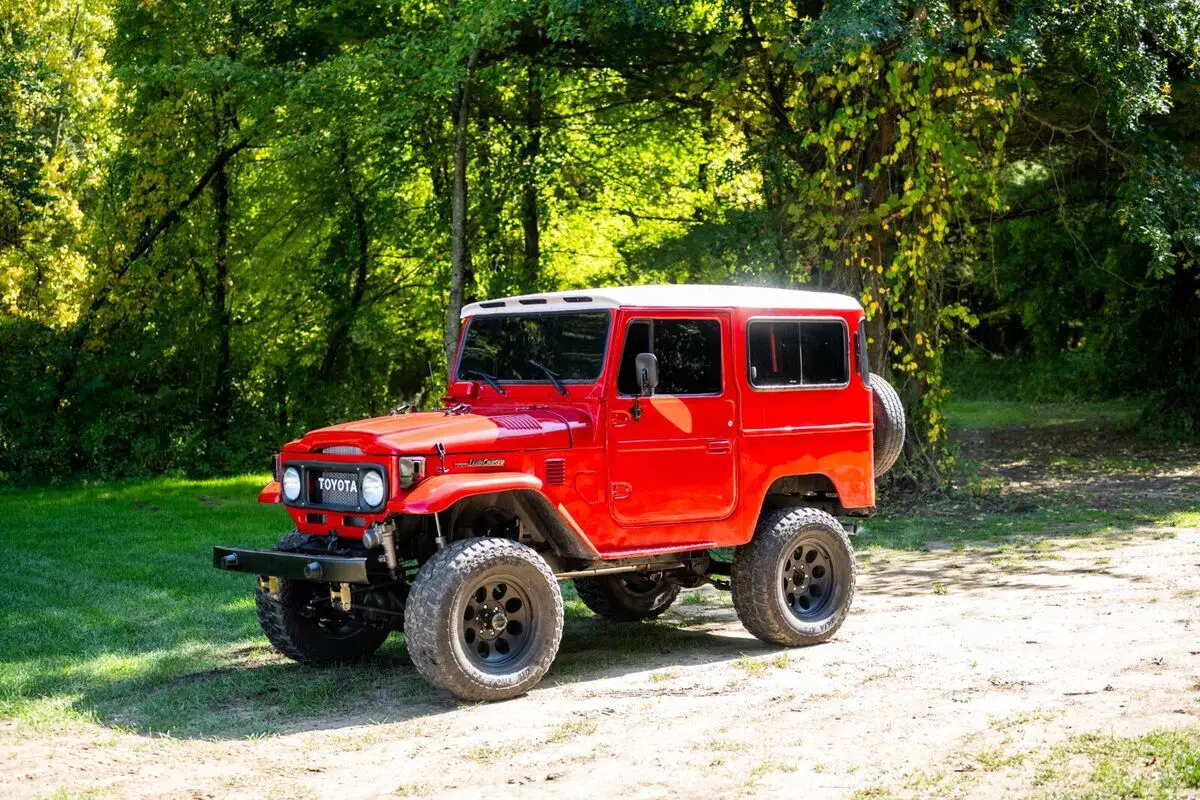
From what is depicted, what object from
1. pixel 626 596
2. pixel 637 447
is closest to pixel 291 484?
pixel 637 447

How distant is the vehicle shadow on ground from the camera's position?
6.95 meters

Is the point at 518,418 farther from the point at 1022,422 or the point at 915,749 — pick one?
the point at 1022,422

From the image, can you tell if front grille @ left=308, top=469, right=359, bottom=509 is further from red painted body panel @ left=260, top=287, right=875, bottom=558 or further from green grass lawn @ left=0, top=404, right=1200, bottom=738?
green grass lawn @ left=0, top=404, right=1200, bottom=738

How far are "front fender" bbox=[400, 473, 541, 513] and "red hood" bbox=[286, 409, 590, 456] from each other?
0.16 m

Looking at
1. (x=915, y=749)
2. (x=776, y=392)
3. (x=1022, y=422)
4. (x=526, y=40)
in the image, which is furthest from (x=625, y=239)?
(x=915, y=749)

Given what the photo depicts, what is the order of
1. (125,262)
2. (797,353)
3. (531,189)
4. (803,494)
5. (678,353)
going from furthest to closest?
(125,262) < (531,189) < (803,494) < (797,353) < (678,353)

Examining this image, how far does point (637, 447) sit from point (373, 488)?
1.55 metres

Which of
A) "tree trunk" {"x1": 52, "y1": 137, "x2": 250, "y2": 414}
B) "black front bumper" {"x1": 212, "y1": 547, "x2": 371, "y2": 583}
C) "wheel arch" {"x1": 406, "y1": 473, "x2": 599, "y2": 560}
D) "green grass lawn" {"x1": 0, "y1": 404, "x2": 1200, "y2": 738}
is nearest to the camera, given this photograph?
"black front bumper" {"x1": 212, "y1": 547, "x2": 371, "y2": 583}

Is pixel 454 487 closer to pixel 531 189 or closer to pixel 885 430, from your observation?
pixel 885 430

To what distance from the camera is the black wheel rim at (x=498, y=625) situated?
23.6ft

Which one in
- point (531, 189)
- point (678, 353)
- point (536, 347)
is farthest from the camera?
point (531, 189)

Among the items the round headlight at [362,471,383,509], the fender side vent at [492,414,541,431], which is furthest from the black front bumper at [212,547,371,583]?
the fender side vent at [492,414,541,431]

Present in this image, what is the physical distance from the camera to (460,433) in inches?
289

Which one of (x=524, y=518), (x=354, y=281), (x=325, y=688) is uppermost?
(x=354, y=281)
